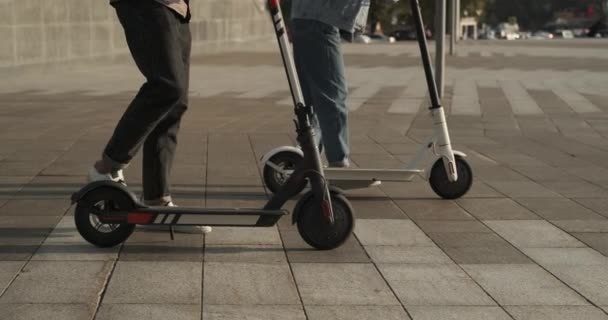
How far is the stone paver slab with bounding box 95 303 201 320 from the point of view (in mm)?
4082

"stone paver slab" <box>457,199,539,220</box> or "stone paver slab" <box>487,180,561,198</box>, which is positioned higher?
"stone paver slab" <box>457,199,539,220</box>

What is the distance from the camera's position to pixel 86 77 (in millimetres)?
17938

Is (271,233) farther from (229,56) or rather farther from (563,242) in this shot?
(229,56)

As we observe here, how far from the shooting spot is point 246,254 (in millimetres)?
5133

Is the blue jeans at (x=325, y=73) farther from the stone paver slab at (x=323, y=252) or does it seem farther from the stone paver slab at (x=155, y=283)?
the stone paver slab at (x=155, y=283)

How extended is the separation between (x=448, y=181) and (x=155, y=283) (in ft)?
8.22

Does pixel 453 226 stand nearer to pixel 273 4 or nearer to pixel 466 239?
pixel 466 239

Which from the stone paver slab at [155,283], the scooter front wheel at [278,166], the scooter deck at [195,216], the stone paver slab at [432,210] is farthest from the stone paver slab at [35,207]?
the stone paver slab at [432,210]

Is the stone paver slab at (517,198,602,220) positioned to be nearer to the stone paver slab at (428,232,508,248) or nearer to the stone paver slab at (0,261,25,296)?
the stone paver slab at (428,232,508,248)

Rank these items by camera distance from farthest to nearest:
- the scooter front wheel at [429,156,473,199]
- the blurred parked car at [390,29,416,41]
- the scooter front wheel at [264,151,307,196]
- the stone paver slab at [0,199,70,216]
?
the blurred parked car at [390,29,416,41]
the scooter front wheel at [264,151,307,196]
the scooter front wheel at [429,156,473,199]
the stone paver slab at [0,199,70,216]

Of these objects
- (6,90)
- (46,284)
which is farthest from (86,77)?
(46,284)

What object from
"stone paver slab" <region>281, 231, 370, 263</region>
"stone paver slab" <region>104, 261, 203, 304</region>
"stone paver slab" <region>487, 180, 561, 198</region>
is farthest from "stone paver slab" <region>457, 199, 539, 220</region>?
"stone paver slab" <region>104, 261, 203, 304</region>

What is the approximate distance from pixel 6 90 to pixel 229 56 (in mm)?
11759

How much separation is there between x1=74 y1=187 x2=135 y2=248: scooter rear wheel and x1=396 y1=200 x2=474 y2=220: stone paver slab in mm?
1655
